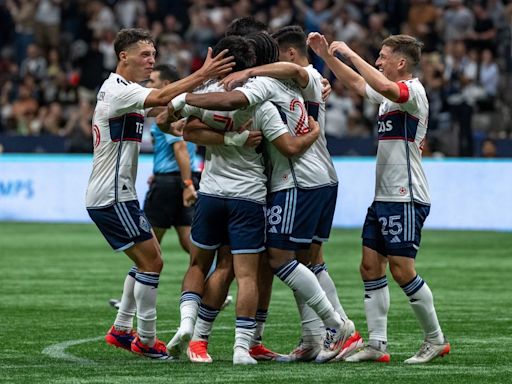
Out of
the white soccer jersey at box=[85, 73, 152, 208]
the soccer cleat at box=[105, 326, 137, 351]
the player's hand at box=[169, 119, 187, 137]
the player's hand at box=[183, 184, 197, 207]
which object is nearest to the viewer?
the white soccer jersey at box=[85, 73, 152, 208]

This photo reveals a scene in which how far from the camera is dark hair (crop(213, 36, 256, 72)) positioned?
843cm

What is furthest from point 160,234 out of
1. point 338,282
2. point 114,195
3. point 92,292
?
point 114,195

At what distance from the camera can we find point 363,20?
2634cm

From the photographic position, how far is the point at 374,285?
8852 millimetres

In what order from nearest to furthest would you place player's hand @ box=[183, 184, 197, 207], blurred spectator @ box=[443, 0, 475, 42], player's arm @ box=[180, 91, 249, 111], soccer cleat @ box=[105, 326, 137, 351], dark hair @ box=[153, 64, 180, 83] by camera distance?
1. player's arm @ box=[180, 91, 249, 111]
2. soccer cleat @ box=[105, 326, 137, 351]
3. dark hair @ box=[153, 64, 180, 83]
4. player's hand @ box=[183, 184, 197, 207]
5. blurred spectator @ box=[443, 0, 475, 42]

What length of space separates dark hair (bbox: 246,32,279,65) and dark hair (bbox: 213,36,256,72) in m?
0.07

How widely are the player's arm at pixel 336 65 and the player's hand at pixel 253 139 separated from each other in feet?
2.55

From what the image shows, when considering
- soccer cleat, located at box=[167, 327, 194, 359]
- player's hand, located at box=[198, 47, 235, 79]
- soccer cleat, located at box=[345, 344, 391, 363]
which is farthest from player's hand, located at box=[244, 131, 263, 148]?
soccer cleat, located at box=[345, 344, 391, 363]

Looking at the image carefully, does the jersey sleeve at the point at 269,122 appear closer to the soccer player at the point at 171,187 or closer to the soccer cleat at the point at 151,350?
the soccer cleat at the point at 151,350

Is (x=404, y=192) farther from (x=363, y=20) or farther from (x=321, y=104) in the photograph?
(x=363, y=20)

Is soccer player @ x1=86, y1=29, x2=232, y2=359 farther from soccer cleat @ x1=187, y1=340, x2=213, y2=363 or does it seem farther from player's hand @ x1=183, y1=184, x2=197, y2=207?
player's hand @ x1=183, y1=184, x2=197, y2=207

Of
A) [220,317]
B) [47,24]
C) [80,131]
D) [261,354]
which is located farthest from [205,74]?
[47,24]

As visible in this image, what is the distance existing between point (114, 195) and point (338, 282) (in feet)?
18.7

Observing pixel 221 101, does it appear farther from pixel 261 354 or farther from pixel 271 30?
pixel 271 30
